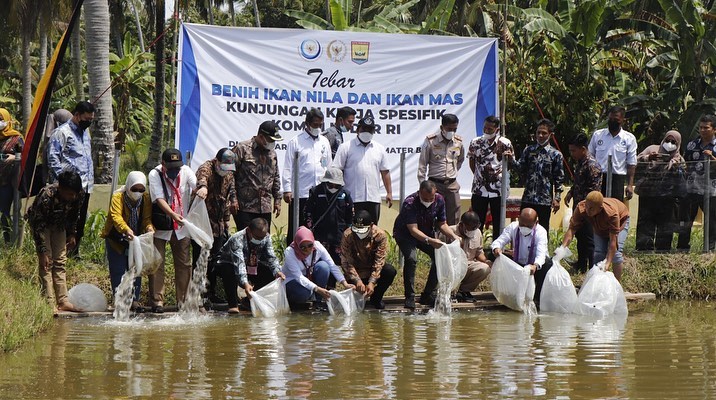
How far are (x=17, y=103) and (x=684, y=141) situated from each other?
77.2 feet

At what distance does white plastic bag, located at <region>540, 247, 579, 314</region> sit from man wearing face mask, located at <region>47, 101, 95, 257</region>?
17.1 ft

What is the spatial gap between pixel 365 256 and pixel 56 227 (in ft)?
10.9

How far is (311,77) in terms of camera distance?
1441 centimetres

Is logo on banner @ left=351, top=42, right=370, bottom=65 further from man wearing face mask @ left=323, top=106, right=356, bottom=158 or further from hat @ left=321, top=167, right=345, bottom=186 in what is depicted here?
hat @ left=321, top=167, right=345, bottom=186

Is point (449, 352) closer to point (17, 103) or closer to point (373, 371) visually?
point (373, 371)

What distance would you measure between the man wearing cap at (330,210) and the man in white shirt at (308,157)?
0.95 feet

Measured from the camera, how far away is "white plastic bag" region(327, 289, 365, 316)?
12.4 meters

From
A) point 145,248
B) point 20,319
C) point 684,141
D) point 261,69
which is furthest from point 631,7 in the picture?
point 20,319

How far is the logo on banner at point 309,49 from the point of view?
1445 centimetres

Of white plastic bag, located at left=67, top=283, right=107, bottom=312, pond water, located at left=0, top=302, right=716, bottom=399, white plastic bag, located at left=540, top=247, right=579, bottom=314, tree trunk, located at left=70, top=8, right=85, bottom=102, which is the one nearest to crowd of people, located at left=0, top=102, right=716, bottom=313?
white plastic bag, located at left=67, top=283, right=107, bottom=312

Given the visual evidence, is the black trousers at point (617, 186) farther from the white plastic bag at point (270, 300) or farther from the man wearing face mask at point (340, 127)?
the white plastic bag at point (270, 300)

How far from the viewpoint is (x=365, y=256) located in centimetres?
1280

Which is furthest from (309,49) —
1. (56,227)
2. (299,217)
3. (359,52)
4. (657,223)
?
(657,223)

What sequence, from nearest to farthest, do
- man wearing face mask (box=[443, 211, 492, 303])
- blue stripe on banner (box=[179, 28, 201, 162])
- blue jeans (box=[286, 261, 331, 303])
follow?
blue jeans (box=[286, 261, 331, 303]), man wearing face mask (box=[443, 211, 492, 303]), blue stripe on banner (box=[179, 28, 201, 162])
